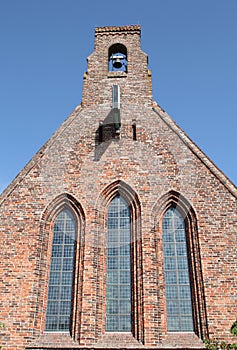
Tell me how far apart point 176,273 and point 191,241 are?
1.17 m

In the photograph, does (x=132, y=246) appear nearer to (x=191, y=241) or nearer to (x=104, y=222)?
(x=104, y=222)

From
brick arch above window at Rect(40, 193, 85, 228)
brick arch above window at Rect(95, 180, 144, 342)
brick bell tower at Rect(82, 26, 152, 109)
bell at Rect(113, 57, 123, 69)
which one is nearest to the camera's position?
brick arch above window at Rect(95, 180, 144, 342)

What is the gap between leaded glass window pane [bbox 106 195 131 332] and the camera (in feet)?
36.7

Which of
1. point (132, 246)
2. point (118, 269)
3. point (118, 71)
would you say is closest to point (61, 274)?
point (118, 269)

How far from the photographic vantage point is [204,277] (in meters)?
11.0

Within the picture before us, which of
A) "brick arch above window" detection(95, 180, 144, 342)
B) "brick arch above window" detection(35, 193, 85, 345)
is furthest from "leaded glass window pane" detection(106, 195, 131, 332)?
"brick arch above window" detection(35, 193, 85, 345)

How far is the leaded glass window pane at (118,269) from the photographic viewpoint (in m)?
11.2

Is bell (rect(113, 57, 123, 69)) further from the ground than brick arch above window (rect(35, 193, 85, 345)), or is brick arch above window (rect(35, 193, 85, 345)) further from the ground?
bell (rect(113, 57, 123, 69))

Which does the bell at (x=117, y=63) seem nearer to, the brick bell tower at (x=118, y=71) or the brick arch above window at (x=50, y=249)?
the brick bell tower at (x=118, y=71)

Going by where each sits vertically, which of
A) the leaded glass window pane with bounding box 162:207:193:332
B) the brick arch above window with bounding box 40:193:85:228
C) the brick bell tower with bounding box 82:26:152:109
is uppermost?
the brick bell tower with bounding box 82:26:152:109

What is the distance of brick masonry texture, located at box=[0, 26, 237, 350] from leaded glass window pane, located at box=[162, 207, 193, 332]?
247 mm

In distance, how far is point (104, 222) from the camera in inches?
499

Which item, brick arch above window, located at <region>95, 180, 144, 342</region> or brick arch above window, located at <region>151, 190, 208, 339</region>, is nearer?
brick arch above window, located at <region>151, 190, 208, 339</region>

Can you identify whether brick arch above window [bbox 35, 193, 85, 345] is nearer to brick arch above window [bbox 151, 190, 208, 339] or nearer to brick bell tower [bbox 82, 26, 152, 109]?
brick arch above window [bbox 151, 190, 208, 339]
